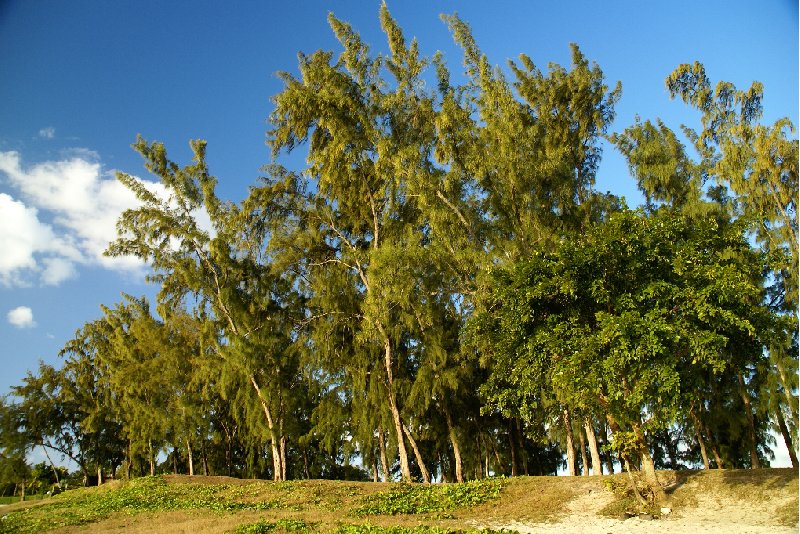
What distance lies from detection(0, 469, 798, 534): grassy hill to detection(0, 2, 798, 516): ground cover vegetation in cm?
97

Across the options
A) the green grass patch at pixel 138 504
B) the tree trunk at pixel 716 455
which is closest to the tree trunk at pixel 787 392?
the tree trunk at pixel 716 455

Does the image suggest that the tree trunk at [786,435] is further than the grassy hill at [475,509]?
Yes

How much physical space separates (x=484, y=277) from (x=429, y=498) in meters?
7.01

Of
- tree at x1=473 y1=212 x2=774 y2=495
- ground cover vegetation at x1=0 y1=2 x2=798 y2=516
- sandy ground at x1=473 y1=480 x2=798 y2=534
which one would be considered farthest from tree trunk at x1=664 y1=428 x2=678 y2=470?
sandy ground at x1=473 y1=480 x2=798 y2=534

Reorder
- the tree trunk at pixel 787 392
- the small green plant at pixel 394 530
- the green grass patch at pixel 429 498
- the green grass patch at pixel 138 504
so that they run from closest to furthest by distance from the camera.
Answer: the small green plant at pixel 394 530
the green grass patch at pixel 429 498
the green grass patch at pixel 138 504
the tree trunk at pixel 787 392

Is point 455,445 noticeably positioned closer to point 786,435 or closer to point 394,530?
point 786,435

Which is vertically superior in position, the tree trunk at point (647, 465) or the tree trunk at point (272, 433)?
the tree trunk at point (272, 433)

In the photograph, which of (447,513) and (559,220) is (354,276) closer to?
(559,220)

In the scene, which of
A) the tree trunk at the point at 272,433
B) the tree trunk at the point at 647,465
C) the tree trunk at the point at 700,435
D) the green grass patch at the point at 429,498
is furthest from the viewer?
the tree trunk at the point at 272,433

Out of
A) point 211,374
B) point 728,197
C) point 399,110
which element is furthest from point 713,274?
point 211,374

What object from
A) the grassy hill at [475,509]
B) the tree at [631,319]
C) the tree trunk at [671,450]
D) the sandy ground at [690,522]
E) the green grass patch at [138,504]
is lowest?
the tree trunk at [671,450]

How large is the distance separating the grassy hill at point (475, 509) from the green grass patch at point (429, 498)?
0.03 m

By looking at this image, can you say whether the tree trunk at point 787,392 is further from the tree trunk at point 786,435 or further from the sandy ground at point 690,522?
the sandy ground at point 690,522

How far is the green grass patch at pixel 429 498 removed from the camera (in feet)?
50.2
